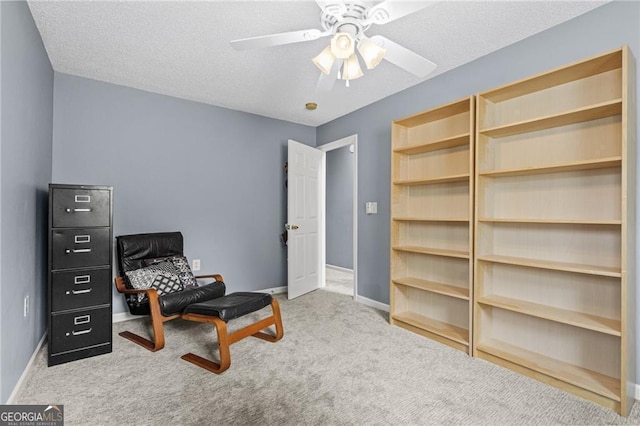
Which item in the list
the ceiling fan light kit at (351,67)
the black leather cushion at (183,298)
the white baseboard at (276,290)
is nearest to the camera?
the ceiling fan light kit at (351,67)

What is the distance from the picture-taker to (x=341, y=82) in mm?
3188

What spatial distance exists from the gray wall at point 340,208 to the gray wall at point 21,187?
14.2 ft

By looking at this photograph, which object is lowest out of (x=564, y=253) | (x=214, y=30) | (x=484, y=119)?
(x=564, y=253)

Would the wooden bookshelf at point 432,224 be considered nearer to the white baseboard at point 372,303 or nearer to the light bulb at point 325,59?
the white baseboard at point 372,303

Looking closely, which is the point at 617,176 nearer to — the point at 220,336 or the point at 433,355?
the point at 433,355

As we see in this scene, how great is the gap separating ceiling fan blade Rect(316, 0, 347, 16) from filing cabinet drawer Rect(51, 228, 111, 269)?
223 centimetres

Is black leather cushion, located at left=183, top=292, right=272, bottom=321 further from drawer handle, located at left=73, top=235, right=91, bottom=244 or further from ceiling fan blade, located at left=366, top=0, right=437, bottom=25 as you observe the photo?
ceiling fan blade, located at left=366, top=0, right=437, bottom=25

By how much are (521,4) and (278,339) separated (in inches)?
117

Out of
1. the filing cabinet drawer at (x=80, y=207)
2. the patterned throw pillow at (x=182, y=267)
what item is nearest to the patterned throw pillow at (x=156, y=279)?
the patterned throw pillow at (x=182, y=267)

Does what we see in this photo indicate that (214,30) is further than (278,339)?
No

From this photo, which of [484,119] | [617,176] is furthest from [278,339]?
[617,176]

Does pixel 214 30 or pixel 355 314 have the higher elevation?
pixel 214 30

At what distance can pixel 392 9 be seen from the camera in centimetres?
154

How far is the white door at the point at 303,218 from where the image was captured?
158 inches
